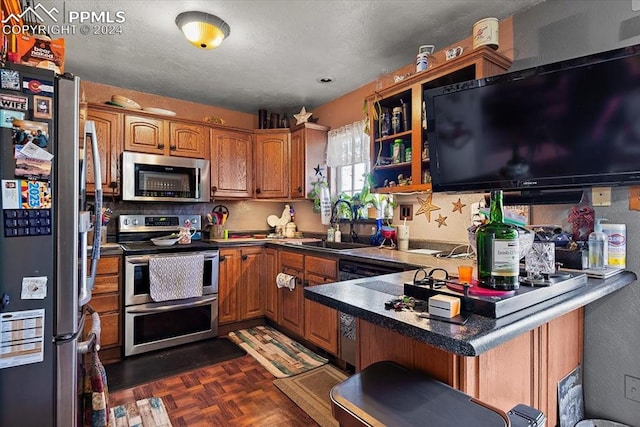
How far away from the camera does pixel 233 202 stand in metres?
3.98

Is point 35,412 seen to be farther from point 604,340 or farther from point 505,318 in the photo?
point 604,340

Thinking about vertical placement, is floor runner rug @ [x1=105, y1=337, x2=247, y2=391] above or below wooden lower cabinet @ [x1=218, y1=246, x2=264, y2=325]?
below

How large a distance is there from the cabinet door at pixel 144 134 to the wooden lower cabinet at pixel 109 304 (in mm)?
1107

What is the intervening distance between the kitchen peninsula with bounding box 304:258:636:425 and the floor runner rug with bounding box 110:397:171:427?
1348 mm

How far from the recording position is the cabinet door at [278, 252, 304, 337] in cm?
290

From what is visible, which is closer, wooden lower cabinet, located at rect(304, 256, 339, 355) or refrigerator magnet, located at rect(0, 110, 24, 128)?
refrigerator magnet, located at rect(0, 110, 24, 128)

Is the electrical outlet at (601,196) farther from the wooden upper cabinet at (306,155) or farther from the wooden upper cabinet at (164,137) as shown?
the wooden upper cabinet at (164,137)

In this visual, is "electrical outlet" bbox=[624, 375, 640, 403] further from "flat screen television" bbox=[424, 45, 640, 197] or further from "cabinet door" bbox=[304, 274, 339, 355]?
"cabinet door" bbox=[304, 274, 339, 355]

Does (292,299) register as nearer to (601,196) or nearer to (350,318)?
(350,318)

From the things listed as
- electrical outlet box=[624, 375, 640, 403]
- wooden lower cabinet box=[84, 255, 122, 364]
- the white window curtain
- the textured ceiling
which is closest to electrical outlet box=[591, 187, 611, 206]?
electrical outlet box=[624, 375, 640, 403]

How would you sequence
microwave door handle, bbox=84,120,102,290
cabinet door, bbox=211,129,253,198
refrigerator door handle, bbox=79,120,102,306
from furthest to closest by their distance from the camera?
cabinet door, bbox=211,129,253,198, microwave door handle, bbox=84,120,102,290, refrigerator door handle, bbox=79,120,102,306

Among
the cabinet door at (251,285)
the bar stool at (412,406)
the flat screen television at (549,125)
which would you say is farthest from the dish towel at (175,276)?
the flat screen television at (549,125)

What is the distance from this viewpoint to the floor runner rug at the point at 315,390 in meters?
1.95

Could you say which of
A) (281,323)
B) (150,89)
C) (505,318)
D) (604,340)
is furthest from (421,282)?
(150,89)
